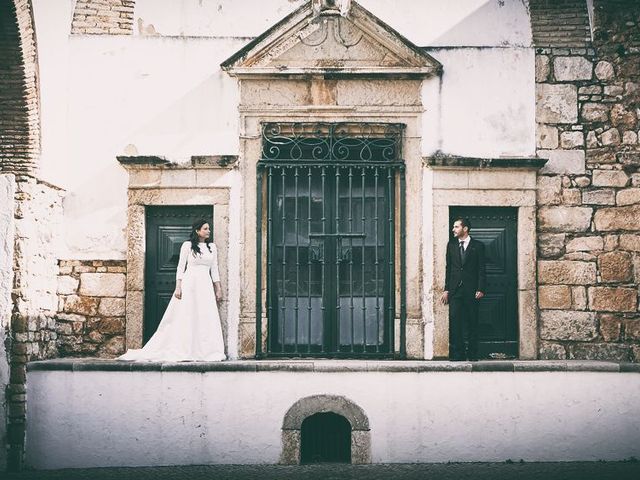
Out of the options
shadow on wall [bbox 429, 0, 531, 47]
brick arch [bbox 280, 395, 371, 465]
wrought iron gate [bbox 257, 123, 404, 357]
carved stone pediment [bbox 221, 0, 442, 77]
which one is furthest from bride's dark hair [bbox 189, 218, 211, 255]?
shadow on wall [bbox 429, 0, 531, 47]

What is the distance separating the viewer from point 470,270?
8109 millimetres

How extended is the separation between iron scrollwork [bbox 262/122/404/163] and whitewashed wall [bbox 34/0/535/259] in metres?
0.34

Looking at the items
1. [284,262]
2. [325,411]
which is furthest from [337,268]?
[325,411]

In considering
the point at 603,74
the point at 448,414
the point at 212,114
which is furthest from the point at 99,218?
the point at 603,74

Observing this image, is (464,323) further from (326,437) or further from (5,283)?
(5,283)

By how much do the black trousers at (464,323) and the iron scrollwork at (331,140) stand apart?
5.14 feet

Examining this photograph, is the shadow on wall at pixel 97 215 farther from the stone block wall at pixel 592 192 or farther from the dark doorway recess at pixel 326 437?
the stone block wall at pixel 592 192

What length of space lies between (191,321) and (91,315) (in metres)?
1.12

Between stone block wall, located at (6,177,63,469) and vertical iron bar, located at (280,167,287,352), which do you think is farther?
vertical iron bar, located at (280,167,287,352)

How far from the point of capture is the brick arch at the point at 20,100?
7.89 m

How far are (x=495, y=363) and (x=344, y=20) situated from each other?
3791mm

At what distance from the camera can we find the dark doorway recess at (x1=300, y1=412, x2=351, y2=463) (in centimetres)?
786

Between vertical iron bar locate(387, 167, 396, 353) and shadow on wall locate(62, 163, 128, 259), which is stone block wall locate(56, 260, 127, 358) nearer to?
shadow on wall locate(62, 163, 128, 259)

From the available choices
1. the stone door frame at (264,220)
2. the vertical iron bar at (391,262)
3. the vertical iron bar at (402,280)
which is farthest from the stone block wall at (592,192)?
the vertical iron bar at (391,262)
